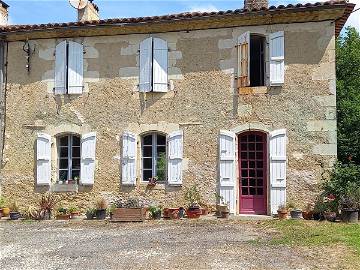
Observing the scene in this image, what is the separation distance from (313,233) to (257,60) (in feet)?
15.4

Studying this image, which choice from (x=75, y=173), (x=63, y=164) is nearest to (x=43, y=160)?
(x=63, y=164)

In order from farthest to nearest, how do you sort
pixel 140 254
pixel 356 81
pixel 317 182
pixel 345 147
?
1. pixel 356 81
2. pixel 345 147
3. pixel 317 182
4. pixel 140 254

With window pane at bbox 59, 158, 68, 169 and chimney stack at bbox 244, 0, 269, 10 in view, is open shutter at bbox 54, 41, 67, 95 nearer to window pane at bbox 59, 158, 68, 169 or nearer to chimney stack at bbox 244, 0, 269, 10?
window pane at bbox 59, 158, 68, 169

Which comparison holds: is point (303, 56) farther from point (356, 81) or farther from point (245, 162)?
point (356, 81)

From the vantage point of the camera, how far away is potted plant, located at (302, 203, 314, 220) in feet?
30.8

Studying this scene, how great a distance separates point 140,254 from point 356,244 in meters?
3.30

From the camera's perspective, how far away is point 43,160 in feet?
35.2

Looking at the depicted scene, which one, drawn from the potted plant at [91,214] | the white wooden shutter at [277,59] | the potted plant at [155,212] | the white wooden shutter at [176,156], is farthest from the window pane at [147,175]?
the white wooden shutter at [277,59]

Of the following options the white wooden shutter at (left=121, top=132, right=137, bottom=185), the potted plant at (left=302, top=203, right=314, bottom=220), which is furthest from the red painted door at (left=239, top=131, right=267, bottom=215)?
the white wooden shutter at (left=121, top=132, right=137, bottom=185)

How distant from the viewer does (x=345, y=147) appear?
11.4 m

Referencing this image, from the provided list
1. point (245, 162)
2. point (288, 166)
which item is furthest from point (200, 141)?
point (288, 166)

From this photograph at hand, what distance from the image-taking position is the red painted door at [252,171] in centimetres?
1005

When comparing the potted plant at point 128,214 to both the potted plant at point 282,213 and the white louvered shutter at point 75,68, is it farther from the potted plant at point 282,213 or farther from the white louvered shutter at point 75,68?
the white louvered shutter at point 75,68

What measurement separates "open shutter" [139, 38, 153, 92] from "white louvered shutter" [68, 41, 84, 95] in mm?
1523
